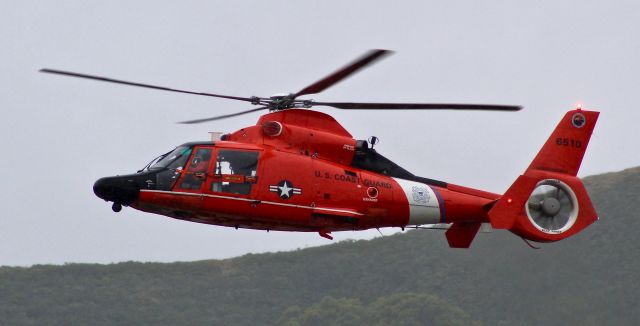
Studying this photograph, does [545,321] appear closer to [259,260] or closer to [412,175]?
[412,175]

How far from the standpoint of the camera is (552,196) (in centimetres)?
2755

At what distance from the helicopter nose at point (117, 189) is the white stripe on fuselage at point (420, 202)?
5.62 m

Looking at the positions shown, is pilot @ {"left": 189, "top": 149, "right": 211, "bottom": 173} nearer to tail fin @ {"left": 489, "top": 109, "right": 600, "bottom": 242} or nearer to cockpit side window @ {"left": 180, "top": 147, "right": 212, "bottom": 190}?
cockpit side window @ {"left": 180, "top": 147, "right": 212, "bottom": 190}

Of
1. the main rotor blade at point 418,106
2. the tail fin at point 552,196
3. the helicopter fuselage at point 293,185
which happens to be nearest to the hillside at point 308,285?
the tail fin at point 552,196

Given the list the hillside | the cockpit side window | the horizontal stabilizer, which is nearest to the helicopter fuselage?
the cockpit side window

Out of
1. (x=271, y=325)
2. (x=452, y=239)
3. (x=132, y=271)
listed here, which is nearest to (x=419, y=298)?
(x=271, y=325)

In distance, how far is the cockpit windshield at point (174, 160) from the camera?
24.9 m

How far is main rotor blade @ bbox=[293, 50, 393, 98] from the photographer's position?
880 inches

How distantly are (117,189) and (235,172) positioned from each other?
2363 millimetres

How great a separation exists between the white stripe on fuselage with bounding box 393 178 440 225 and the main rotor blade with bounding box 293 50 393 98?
2852 mm

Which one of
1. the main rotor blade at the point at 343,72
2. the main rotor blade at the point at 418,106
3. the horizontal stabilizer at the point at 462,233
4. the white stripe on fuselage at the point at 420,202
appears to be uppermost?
the main rotor blade at the point at 343,72

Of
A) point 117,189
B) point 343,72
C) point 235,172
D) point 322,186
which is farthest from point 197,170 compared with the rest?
point 343,72

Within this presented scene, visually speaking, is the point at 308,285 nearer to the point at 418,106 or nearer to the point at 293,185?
the point at 293,185

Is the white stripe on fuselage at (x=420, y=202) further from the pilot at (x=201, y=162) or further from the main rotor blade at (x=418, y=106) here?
the pilot at (x=201, y=162)
